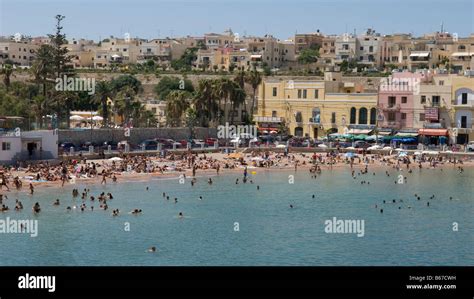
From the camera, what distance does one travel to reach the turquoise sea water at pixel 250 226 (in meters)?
30.9

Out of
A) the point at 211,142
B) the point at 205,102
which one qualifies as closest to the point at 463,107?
the point at 211,142

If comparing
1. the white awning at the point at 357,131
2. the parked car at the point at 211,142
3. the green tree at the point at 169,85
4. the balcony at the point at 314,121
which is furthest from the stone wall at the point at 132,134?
the green tree at the point at 169,85

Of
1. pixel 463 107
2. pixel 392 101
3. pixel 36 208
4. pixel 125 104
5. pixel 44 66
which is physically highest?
pixel 44 66

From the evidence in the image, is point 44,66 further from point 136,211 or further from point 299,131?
point 136,211

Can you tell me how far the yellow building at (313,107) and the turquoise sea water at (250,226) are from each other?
17843 mm

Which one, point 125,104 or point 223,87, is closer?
point 125,104

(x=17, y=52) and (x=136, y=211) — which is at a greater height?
(x=17, y=52)

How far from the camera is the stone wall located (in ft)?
200

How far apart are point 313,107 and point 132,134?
17.2 meters

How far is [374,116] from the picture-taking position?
233 feet

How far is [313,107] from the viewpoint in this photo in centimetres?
7344
